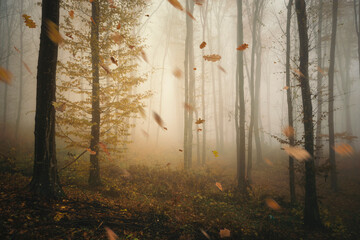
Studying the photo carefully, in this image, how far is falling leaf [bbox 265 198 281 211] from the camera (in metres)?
6.92

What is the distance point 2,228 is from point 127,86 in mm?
5126

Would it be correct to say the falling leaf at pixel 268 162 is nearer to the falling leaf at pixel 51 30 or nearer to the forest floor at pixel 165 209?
the forest floor at pixel 165 209

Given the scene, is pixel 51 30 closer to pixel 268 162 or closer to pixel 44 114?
pixel 44 114

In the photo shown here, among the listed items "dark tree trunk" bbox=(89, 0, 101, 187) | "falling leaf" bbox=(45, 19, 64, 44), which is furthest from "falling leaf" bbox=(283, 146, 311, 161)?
"falling leaf" bbox=(45, 19, 64, 44)

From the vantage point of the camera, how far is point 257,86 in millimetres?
14508

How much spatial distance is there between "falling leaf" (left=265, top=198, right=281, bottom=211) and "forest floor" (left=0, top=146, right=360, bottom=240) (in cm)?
15

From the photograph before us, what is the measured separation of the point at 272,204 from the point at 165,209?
16.5ft

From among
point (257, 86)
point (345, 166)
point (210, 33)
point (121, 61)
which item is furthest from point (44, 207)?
point (210, 33)

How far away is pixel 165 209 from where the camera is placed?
203 inches

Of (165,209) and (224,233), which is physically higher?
(165,209)

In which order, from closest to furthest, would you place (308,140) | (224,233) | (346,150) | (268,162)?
1. (224,233)
2. (308,140)
3. (268,162)
4. (346,150)

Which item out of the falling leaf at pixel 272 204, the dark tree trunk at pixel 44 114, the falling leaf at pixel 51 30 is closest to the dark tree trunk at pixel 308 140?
the falling leaf at pixel 272 204

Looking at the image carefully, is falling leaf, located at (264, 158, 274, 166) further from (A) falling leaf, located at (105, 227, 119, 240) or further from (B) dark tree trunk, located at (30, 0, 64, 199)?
(B) dark tree trunk, located at (30, 0, 64, 199)

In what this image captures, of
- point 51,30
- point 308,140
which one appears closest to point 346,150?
point 308,140
